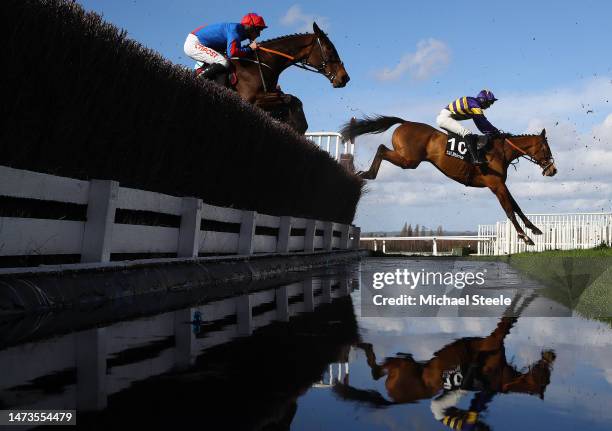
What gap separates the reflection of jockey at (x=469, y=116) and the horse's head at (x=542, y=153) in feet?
3.51

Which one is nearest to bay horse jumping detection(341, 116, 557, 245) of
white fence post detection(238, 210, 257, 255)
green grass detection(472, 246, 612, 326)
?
green grass detection(472, 246, 612, 326)

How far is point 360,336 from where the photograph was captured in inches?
223

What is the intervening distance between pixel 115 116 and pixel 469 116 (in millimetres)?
13163

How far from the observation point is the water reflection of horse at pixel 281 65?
16922 millimetres

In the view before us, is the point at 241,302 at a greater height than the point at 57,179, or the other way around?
the point at 57,179

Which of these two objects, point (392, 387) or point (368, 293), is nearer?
point (392, 387)

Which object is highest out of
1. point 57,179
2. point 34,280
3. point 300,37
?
point 300,37

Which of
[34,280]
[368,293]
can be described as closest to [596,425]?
[34,280]

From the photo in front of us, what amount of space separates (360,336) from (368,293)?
472 cm

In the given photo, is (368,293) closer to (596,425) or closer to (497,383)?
(497,383)

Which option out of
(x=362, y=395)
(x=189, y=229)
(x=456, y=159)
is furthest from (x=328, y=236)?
(x=362, y=395)

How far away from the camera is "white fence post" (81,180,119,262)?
7.73 meters

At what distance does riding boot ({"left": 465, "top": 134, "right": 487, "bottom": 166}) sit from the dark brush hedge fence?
26.4 ft

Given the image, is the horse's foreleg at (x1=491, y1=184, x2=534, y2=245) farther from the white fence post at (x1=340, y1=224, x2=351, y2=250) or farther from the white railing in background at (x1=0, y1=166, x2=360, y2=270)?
the white railing in background at (x1=0, y1=166, x2=360, y2=270)
